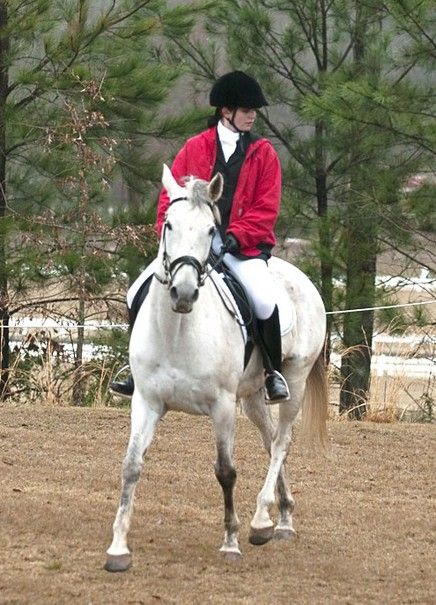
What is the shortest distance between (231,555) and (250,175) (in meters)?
1.91

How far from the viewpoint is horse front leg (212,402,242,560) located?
6.38 metres

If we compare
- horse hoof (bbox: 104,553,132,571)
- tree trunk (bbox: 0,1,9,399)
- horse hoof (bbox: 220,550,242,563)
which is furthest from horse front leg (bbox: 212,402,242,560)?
tree trunk (bbox: 0,1,9,399)

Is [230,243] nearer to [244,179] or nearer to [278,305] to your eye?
[244,179]

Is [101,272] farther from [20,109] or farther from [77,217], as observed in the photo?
[20,109]

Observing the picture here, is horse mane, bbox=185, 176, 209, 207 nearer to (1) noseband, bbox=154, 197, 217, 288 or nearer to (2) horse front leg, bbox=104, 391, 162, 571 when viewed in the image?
(1) noseband, bbox=154, 197, 217, 288

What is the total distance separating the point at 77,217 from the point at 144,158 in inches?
74.6

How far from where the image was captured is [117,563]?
6.12m

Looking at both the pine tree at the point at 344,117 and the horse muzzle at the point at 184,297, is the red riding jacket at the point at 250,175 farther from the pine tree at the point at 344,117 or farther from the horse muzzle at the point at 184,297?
the pine tree at the point at 344,117

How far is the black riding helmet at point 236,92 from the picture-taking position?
6.84 meters

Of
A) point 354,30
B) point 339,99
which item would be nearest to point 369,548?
point 339,99

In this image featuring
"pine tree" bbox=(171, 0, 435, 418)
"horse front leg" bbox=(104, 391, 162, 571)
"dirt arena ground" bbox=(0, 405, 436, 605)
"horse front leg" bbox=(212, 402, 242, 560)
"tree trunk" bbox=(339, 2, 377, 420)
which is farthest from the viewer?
Result: "tree trunk" bbox=(339, 2, 377, 420)

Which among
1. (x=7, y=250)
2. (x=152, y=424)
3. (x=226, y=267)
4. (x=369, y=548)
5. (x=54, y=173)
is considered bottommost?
(x=369, y=548)

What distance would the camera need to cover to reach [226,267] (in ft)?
22.5

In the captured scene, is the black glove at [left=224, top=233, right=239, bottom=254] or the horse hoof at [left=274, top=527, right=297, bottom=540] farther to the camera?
the horse hoof at [left=274, top=527, right=297, bottom=540]
